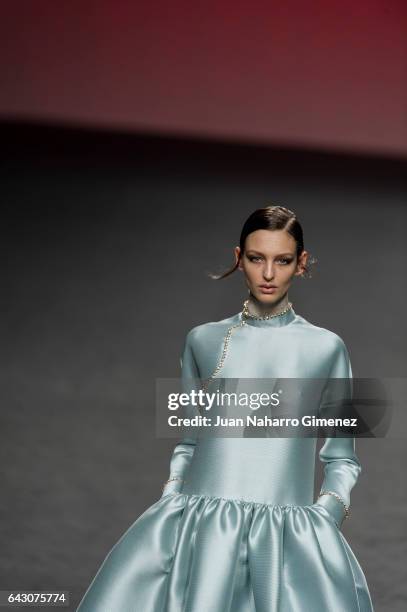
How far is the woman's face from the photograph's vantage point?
6.41ft

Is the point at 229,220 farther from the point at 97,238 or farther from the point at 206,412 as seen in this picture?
the point at 206,412

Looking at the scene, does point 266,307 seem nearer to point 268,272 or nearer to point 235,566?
point 268,272

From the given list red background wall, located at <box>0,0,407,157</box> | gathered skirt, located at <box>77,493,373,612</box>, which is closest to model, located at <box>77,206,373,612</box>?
gathered skirt, located at <box>77,493,373,612</box>

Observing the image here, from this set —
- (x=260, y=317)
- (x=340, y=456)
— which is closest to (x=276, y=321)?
(x=260, y=317)

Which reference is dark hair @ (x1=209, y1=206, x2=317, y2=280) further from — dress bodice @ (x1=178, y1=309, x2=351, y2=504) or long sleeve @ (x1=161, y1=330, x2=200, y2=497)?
long sleeve @ (x1=161, y1=330, x2=200, y2=497)

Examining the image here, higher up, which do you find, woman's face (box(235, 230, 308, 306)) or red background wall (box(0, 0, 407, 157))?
red background wall (box(0, 0, 407, 157))

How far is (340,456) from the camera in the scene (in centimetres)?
192

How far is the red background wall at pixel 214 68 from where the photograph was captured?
A: 259 centimetres

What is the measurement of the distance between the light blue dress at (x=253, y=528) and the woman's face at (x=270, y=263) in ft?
0.19

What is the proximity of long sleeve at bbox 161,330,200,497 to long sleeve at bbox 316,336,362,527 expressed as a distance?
26cm

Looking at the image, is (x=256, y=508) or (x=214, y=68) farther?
(x=214, y=68)

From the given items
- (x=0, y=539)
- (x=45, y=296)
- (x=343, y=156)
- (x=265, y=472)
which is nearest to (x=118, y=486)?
(x=0, y=539)

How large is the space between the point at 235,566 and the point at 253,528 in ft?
0.24

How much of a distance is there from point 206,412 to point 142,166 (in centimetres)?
87
